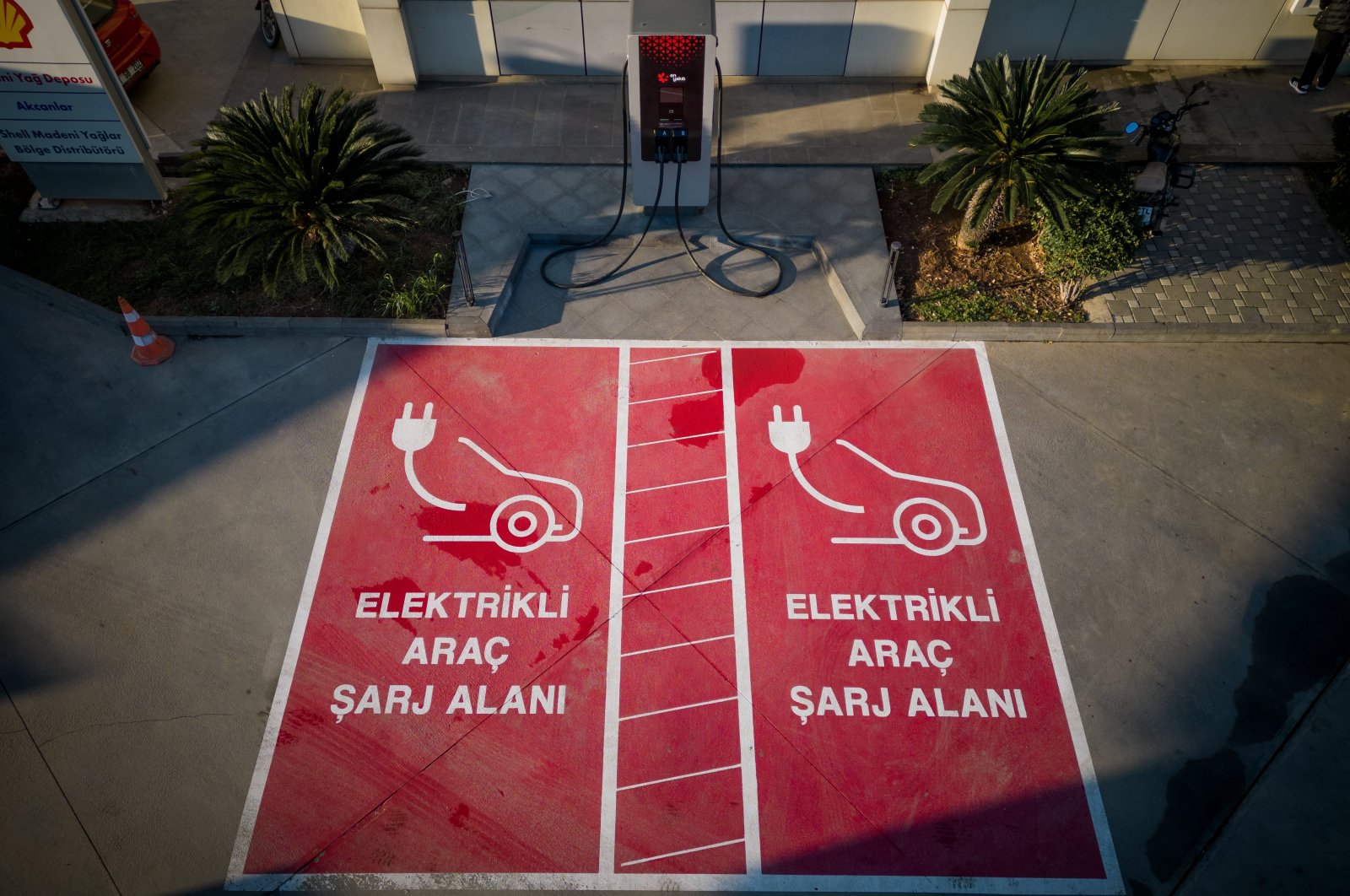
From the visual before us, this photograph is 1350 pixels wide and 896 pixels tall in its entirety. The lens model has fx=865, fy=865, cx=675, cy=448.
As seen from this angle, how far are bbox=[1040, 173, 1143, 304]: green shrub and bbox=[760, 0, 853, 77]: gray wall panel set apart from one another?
484cm

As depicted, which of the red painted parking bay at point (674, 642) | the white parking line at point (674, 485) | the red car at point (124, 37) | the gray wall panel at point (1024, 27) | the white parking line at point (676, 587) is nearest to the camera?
the red painted parking bay at point (674, 642)

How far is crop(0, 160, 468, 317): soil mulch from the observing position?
35.9 ft

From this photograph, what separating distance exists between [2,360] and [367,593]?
5.86 metres

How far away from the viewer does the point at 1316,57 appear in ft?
42.7

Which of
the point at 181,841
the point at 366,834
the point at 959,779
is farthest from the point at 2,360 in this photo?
the point at 959,779

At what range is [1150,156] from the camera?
1119 cm

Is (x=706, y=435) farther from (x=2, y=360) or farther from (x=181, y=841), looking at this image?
(x=2, y=360)

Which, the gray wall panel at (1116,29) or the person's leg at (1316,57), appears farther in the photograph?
the gray wall panel at (1116,29)

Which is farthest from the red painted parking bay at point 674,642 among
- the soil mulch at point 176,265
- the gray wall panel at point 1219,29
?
the gray wall panel at point 1219,29

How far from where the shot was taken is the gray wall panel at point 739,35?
41.8ft

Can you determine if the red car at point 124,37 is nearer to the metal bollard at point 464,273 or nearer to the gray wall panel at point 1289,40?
the metal bollard at point 464,273

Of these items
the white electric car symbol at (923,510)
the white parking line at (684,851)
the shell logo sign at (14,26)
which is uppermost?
the shell logo sign at (14,26)

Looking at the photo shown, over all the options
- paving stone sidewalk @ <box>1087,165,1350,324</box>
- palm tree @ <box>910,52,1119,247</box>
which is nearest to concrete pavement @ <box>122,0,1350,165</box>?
paving stone sidewalk @ <box>1087,165,1350,324</box>

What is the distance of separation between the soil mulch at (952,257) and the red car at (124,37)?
11308 millimetres
